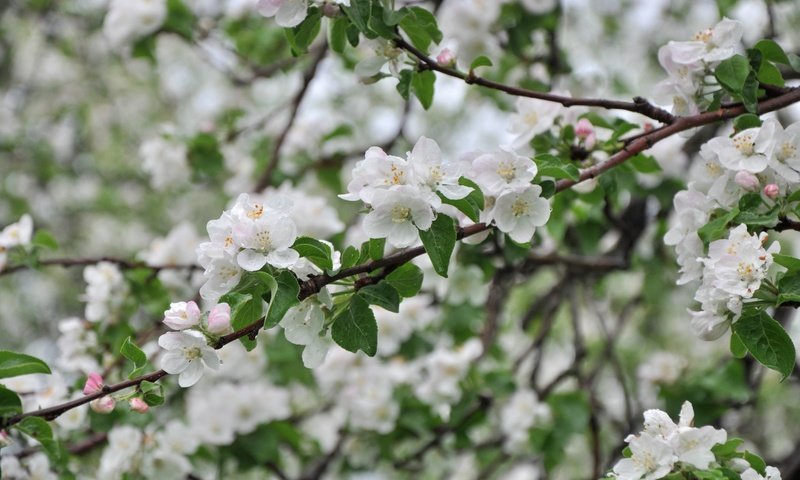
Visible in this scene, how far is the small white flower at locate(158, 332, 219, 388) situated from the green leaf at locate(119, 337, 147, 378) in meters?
0.04

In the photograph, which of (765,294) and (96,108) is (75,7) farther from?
(765,294)

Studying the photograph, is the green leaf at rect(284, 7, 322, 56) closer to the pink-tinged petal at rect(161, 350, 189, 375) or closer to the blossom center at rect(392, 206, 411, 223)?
the blossom center at rect(392, 206, 411, 223)

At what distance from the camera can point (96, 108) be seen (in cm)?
604

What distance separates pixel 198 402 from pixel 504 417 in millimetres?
969

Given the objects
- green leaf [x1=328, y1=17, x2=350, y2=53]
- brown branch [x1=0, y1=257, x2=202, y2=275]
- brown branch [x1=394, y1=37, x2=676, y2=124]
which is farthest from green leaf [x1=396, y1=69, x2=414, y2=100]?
brown branch [x1=0, y1=257, x2=202, y2=275]

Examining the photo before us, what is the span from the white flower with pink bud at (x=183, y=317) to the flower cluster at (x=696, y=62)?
898 mm

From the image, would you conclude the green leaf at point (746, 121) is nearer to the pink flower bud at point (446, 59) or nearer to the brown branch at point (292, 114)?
the pink flower bud at point (446, 59)

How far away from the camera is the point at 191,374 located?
1.25 meters

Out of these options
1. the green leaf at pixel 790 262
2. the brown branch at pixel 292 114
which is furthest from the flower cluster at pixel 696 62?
the brown branch at pixel 292 114

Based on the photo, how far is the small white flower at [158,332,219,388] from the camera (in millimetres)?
1232

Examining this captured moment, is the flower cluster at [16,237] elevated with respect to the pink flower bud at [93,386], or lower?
lower

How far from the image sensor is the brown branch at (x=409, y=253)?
4.03 feet

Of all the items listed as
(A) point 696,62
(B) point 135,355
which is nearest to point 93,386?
(B) point 135,355

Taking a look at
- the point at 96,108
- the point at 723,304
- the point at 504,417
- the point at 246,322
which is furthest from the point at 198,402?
the point at 96,108
